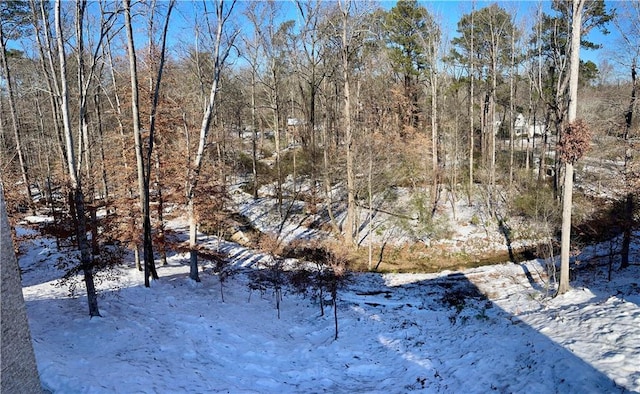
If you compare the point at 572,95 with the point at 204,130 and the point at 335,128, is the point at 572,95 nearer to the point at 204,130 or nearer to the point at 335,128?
the point at 204,130

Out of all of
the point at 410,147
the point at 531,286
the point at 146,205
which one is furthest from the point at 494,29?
the point at 146,205

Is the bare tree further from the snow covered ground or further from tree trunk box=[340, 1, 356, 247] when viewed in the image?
tree trunk box=[340, 1, 356, 247]

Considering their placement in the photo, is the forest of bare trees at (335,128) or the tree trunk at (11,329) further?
the forest of bare trees at (335,128)

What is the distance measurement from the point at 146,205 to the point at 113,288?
2.74m

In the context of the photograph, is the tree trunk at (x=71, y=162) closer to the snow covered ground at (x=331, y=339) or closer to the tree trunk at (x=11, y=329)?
the snow covered ground at (x=331, y=339)

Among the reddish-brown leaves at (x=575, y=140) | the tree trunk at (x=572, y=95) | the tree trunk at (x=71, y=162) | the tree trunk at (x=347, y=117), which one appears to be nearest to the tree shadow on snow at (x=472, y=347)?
the tree trunk at (x=572, y=95)

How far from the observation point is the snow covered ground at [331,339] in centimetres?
690

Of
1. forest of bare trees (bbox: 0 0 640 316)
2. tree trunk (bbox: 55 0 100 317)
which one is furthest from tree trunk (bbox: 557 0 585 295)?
tree trunk (bbox: 55 0 100 317)

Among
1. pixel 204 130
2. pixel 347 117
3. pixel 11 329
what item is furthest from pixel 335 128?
pixel 11 329

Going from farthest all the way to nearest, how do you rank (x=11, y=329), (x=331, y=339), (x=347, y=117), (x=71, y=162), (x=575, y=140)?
1. (x=347, y=117)
2. (x=331, y=339)
3. (x=575, y=140)
4. (x=71, y=162)
5. (x=11, y=329)

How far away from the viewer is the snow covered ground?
6.90 meters

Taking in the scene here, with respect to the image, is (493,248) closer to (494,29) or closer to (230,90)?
(494,29)

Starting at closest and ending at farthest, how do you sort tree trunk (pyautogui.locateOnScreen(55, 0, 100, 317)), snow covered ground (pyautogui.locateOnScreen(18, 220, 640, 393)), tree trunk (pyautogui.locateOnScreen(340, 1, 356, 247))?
snow covered ground (pyautogui.locateOnScreen(18, 220, 640, 393)), tree trunk (pyautogui.locateOnScreen(55, 0, 100, 317)), tree trunk (pyautogui.locateOnScreen(340, 1, 356, 247))

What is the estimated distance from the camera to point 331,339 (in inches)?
422
